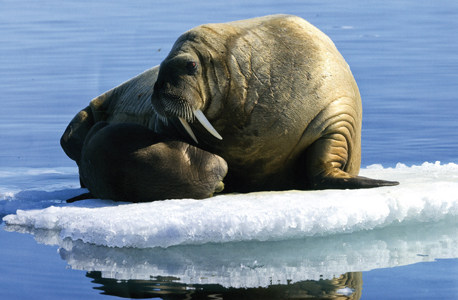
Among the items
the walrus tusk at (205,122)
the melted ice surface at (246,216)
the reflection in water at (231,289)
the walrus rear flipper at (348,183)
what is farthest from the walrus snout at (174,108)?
the reflection in water at (231,289)

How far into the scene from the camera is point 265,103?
8.21 metres

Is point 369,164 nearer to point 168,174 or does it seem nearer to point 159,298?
point 168,174

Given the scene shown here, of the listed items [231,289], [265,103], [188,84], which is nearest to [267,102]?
[265,103]

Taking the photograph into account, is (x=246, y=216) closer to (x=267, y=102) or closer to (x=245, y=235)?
(x=245, y=235)

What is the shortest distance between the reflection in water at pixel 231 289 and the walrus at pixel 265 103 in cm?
190

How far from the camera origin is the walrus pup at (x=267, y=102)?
26.8 feet

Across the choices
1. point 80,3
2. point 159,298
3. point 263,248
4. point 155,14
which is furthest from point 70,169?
point 80,3

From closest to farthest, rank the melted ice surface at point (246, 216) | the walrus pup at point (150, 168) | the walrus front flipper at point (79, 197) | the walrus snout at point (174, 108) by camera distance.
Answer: the melted ice surface at point (246, 216), the walrus snout at point (174, 108), the walrus pup at point (150, 168), the walrus front flipper at point (79, 197)

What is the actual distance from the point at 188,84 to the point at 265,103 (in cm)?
63

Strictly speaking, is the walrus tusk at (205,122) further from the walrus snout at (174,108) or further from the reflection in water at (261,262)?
the reflection in water at (261,262)

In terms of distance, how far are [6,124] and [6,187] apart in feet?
12.7

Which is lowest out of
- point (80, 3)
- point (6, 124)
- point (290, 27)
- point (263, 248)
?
point (80, 3)

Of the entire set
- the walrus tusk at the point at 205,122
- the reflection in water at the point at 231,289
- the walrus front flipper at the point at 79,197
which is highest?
the walrus tusk at the point at 205,122

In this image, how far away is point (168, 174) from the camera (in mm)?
8102
